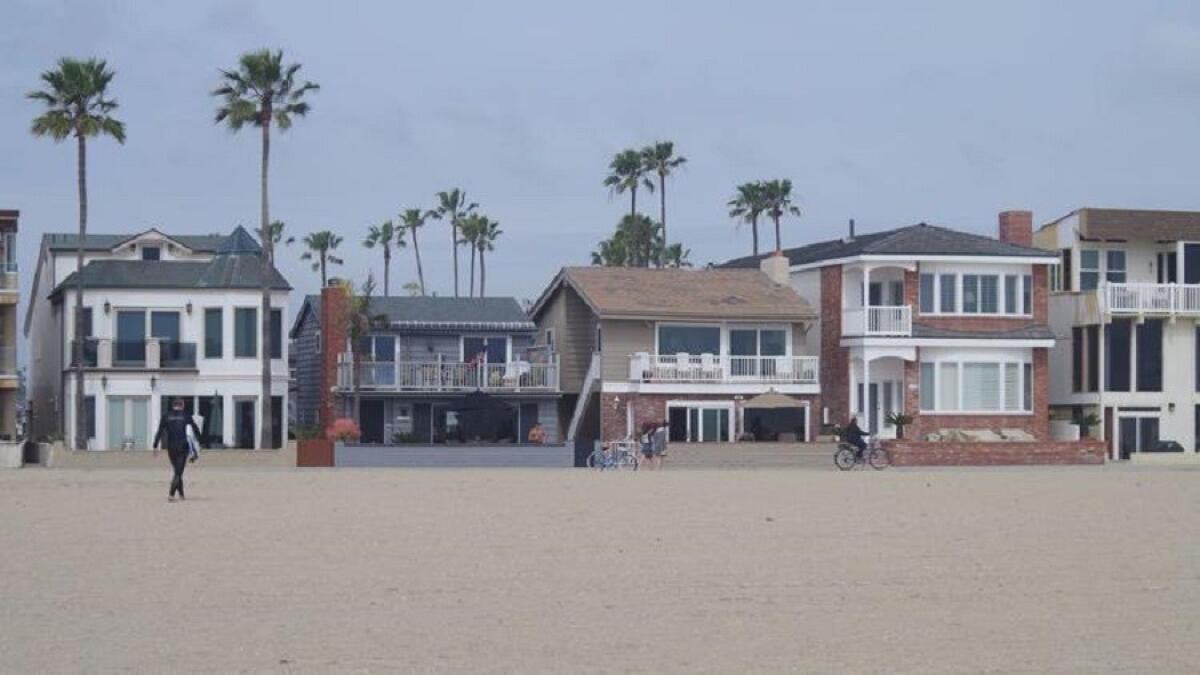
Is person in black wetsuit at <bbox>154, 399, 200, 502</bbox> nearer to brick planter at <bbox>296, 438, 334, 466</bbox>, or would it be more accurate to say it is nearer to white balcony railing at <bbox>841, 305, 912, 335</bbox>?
brick planter at <bbox>296, 438, 334, 466</bbox>

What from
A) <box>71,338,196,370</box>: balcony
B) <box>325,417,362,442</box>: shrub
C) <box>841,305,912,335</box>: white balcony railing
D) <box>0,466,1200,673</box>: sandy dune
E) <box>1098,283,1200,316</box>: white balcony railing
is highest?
<box>1098,283,1200,316</box>: white balcony railing

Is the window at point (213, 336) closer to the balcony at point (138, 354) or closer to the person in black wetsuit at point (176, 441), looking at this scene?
the balcony at point (138, 354)

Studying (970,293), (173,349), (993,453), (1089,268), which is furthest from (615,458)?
(1089,268)

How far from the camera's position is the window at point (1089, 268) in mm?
58938

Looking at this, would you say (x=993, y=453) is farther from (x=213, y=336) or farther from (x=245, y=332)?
(x=213, y=336)

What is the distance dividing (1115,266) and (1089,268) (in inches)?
33.2

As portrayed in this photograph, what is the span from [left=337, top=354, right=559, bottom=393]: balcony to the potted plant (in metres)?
10.3

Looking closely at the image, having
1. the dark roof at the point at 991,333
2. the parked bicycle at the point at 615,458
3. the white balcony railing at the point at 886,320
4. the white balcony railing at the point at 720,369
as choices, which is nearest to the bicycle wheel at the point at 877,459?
the parked bicycle at the point at 615,458

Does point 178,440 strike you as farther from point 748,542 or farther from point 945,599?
point 945,599

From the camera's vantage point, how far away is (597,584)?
16.5 m

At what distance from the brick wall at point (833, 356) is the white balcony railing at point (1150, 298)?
7707mm

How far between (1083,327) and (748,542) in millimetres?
39283

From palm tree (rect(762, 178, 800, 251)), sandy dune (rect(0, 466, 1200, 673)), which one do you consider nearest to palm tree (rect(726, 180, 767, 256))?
palm tree (rect(762, 178, 800, 251))

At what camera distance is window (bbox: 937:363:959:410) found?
55.8 metres
